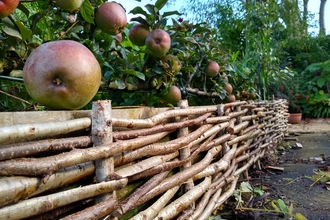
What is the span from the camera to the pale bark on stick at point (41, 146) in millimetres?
650

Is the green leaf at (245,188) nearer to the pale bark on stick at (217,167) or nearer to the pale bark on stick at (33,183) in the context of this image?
the pale bark on stick at (217,167)

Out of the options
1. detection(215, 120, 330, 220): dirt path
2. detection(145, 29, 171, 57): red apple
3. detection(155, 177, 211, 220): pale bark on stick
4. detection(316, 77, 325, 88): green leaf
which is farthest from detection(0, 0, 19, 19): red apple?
detection(316, 77, 325, 88): green leaf

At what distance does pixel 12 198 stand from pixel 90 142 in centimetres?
26

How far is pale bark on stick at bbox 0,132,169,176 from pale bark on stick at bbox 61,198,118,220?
0.12 m

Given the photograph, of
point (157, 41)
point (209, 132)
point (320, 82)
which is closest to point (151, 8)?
point (157, 41)

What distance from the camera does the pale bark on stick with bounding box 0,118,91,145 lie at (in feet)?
2.07

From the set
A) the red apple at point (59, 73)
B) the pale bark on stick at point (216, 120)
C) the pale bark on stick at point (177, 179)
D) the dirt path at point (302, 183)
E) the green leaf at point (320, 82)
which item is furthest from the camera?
the green leaf at point (320, 82)

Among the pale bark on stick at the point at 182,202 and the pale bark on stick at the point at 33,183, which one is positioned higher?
the pale bark on stick at the point at 33,183

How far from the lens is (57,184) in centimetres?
76

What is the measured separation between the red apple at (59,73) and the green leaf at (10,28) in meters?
0.15

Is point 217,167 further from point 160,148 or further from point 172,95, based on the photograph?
point 160,148

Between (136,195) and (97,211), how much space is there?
0.65 ft

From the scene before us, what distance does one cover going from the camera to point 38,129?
2.30 feet

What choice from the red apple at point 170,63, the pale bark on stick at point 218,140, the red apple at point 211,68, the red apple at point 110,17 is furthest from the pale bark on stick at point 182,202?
the red apple at point 211,68
